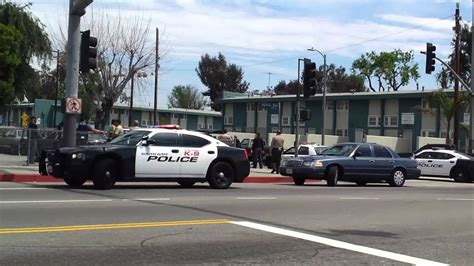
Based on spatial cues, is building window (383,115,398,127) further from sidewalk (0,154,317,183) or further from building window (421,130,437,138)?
sidewalk (0,154,317,183)

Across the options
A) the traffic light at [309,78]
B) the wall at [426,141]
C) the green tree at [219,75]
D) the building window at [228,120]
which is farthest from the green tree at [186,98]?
the traffic light at [309,78]

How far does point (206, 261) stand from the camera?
724 cm

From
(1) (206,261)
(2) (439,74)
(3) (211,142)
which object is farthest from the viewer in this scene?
(2) (439,74)

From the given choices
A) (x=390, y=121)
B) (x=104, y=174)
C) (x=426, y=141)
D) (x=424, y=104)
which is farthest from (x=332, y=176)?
(x=390, y=121)

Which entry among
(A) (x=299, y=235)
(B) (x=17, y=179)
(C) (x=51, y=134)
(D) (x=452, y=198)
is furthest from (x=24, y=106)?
(A) (x=299, y=235)

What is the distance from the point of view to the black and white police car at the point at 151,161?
15.0 meters

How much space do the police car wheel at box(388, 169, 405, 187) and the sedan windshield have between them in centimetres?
184

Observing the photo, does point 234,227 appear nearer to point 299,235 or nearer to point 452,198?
point 299,235

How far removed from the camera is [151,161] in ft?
51.8

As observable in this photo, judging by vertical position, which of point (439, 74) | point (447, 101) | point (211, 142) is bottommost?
point (211, 142)

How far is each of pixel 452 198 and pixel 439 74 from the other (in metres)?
49.6

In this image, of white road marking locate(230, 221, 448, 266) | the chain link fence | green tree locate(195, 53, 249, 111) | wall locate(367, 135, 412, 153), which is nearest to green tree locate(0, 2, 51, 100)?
the chain link fence

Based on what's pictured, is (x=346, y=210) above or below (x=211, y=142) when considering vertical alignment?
below

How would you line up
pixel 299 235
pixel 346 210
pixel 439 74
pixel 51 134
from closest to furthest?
1. pixel 299 235
2. pixel 346 210
3. pixel 51 134
4. pixel 439 74
